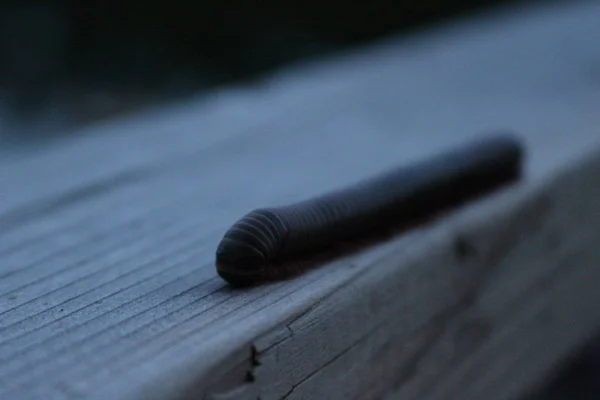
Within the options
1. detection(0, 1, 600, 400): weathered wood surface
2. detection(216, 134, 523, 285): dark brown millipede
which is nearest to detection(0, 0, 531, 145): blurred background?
detection(0, 1, 600, 400): weathered wood surface

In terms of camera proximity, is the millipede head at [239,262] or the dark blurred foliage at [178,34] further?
the dark blurred foliage at [178,34]

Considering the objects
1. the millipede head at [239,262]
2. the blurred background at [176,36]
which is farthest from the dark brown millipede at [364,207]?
the blurred background at [176,36]

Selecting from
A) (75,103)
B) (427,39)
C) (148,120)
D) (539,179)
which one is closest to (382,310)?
(539,179)

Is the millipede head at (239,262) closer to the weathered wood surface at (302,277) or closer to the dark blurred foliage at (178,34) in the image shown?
the weathered wood surface at (302,277)

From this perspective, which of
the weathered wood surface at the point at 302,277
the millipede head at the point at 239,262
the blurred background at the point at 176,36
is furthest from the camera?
the blurred background at the point at 176,36

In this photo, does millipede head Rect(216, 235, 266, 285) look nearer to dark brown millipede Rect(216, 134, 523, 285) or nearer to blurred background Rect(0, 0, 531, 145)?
dark brown millipede Rect(216, 134, 523, 285)

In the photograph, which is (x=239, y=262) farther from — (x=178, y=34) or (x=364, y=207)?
(x=178, y=34)

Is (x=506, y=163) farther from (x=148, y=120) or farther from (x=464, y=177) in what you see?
(x=148, y=120)
